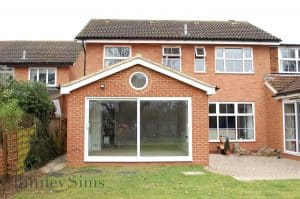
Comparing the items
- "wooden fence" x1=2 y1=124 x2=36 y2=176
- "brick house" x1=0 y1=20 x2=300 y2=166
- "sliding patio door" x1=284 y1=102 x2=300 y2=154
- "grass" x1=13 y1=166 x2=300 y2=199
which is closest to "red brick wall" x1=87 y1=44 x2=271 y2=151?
"brick house" x1=0 y1=20 x2=300 y2=166

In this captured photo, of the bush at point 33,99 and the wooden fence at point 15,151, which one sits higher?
the bush at point 33,99

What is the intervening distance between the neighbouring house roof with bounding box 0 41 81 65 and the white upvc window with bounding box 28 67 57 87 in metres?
0.63

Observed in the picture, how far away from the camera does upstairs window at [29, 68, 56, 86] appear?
91.6 feet

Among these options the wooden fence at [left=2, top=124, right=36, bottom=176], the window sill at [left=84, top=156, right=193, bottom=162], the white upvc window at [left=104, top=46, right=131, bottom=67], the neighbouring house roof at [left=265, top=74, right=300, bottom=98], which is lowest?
the window sill at [left=84, top=156, right=193, bottom=162]

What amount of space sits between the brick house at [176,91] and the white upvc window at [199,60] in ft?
0.20

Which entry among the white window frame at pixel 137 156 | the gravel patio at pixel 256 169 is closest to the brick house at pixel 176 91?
the white window frame at pixel 137 156

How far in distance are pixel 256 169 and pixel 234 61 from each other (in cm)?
959

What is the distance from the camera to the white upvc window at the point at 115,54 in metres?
23.4

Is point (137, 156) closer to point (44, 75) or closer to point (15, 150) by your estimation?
point (15, 150)

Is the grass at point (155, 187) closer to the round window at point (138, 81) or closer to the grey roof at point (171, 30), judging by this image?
the round window at point (138, 81)

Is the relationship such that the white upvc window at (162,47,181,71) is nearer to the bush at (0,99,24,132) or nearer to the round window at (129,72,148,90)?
the round window at (129,72,148,90)

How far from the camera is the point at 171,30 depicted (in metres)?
25.0

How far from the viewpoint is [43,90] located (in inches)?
718

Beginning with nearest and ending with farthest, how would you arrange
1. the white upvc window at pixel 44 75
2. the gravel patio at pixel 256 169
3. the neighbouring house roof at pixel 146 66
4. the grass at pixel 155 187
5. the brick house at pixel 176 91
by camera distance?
1. the grass at pixel 155 187
2. the gravel patio at pixel 256 169
3. the neighbouring house roof at pixel 146 66
4. the brick house at pixel 176 91
5. the white upvc window at pixel 44 75
